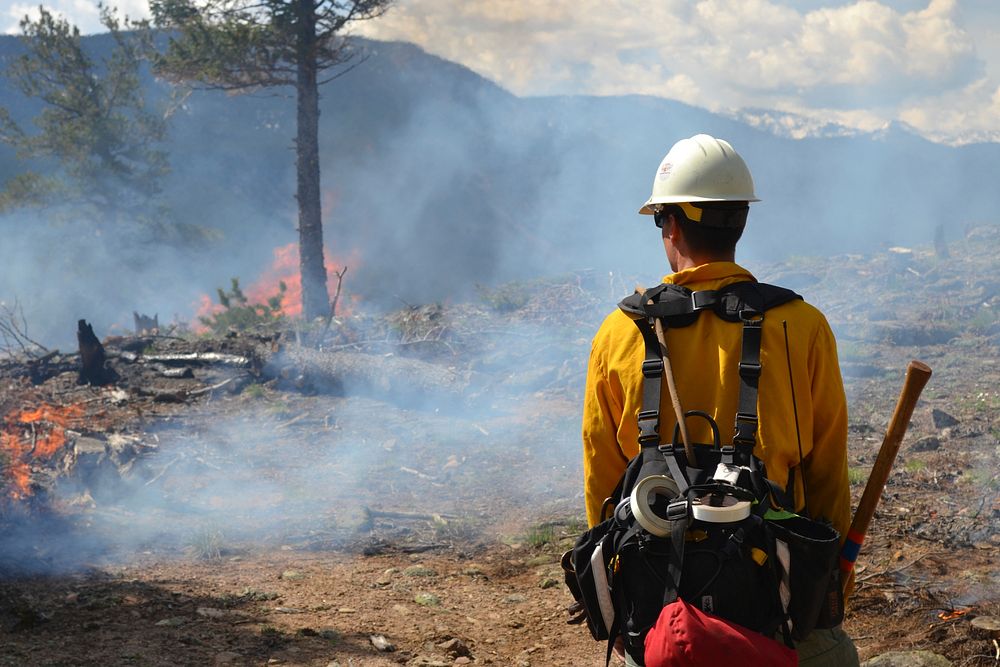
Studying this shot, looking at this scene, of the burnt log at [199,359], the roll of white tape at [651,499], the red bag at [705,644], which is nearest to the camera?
the red bag at [705,644]

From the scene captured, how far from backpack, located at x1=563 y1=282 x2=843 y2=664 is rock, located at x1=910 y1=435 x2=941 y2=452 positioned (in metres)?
5.91

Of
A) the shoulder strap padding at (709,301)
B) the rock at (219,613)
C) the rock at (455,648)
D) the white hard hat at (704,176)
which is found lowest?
the rock at (455,648)

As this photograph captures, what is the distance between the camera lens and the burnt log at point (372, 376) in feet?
33.6

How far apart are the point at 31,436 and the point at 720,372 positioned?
24.1 feet

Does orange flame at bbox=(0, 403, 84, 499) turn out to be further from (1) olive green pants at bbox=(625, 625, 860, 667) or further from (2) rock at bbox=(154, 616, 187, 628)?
(1) olive green pants at bbox=(625, 625, 860, 667)

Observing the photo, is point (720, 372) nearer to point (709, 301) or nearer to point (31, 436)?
point (709, 301)

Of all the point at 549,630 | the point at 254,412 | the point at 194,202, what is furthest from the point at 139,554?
the point at 194,202

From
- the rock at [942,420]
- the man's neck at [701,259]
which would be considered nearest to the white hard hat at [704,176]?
the man's neck at [701,259]

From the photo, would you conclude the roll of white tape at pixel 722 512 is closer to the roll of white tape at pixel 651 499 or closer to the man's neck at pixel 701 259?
the roll of white tape at pixel 651 499

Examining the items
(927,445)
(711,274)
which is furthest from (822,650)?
(927,445)

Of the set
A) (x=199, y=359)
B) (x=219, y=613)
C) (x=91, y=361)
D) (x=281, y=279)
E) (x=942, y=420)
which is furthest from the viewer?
(x=281, y=279)

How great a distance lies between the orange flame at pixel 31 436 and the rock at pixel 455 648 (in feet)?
12.4

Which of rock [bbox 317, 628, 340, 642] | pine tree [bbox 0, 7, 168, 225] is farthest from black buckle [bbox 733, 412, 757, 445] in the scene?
pine tree [bbox 0, 7, 168, 225]

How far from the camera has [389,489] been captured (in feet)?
25.5
